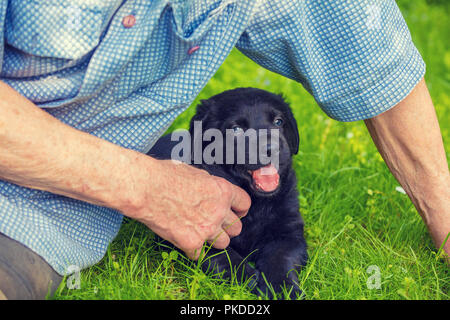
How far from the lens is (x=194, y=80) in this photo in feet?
5.65

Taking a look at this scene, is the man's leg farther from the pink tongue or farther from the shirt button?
the pink tongue

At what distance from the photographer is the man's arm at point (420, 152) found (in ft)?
6.30

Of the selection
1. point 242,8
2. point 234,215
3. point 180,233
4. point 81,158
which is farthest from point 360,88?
point 81,158

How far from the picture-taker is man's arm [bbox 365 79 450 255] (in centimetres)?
192

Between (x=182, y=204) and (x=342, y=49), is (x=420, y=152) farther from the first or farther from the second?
(x=182, y=204)

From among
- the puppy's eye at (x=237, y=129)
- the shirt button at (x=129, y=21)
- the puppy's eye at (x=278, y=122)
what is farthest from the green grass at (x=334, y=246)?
Result: the shirt button at (x=129, y=21)

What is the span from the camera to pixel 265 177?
219cm

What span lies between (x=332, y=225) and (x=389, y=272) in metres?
0.48

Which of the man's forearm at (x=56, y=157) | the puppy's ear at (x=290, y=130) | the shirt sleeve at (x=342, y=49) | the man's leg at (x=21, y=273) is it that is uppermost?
the shirt sleeve at (x=342, y=49)

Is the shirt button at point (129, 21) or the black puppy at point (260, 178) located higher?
the shirt button at point (129, 21)

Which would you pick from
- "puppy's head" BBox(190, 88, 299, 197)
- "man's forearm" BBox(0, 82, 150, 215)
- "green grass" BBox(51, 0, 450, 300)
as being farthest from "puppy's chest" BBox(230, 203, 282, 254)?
"man's forearm" BBox(0, 82, 150, 215)

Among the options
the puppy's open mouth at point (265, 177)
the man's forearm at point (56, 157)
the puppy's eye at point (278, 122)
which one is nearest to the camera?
the man's forearm at point (56, 157)

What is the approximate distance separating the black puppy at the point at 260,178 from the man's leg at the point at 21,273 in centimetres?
65

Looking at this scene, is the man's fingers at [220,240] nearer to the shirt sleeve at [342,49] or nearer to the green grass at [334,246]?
the green grass at [334,246]
